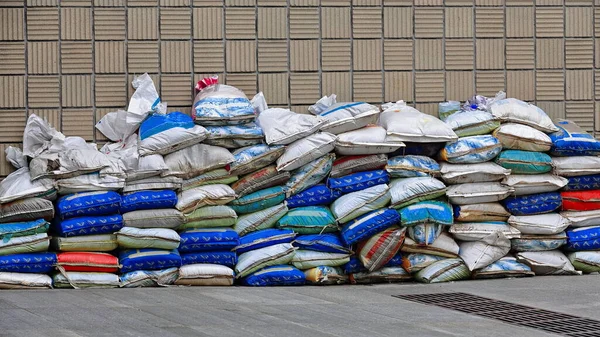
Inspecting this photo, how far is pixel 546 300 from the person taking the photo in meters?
6.99

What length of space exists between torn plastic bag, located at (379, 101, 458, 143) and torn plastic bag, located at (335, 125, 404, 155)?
0.08 meters

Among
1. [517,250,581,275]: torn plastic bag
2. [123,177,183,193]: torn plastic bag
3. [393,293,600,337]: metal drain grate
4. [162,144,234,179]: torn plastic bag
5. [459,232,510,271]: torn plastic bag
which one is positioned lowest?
[393,293,600,337]: metal drain grate

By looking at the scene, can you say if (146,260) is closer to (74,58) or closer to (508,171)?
(74,58)

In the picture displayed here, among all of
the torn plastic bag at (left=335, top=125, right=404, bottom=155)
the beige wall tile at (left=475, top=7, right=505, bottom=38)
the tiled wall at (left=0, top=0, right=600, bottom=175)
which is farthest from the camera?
the beige wall tile at (left=475, top=7, right=505, bottom=38)

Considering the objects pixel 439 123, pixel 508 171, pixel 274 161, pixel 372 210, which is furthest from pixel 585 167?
pixel 274 161

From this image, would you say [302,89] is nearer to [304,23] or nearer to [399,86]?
[304,23]

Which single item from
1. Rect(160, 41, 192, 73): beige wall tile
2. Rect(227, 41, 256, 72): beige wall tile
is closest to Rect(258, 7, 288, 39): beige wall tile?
Rect(227, 41, 256, 72): beige wall tile

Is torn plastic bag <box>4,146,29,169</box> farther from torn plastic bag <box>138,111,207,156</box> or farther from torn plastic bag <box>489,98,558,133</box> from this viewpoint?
torn plastic bag <box>489,98,558,133</box>

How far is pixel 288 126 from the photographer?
773 cm

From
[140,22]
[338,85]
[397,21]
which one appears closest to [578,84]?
[397,21]

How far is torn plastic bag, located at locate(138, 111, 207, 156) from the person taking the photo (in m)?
7.52

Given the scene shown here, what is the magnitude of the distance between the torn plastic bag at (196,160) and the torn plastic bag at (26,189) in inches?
35.1

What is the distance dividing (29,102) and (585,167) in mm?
4536

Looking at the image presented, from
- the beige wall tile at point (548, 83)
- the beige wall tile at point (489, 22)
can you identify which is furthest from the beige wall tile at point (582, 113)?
the beige wall tile at point (489, 22)
